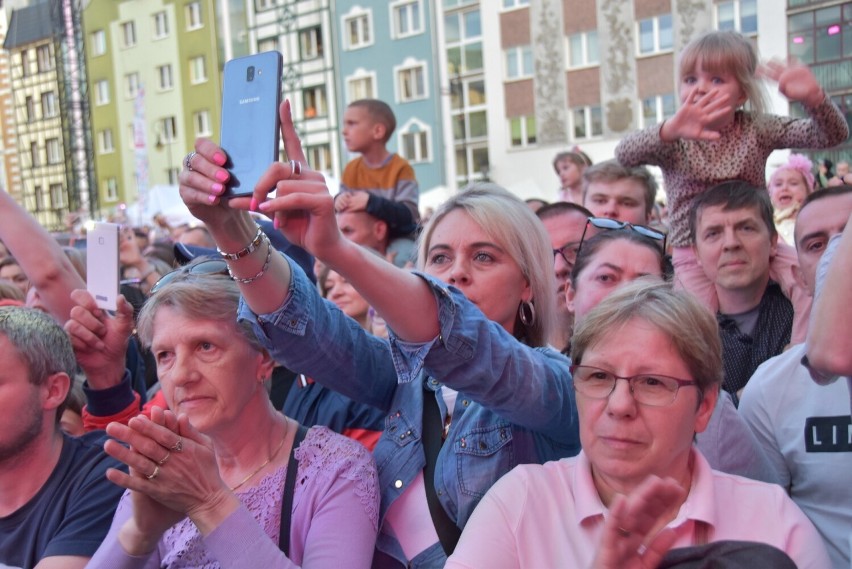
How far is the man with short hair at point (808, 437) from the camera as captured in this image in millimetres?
2375

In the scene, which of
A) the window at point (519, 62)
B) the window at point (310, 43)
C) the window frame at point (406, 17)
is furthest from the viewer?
the window at point (310, 43)

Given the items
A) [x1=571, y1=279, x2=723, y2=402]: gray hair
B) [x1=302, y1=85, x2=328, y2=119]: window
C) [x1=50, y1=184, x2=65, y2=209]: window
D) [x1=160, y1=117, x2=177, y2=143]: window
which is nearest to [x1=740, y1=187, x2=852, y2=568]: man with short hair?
[x1=571, y1=279, x2=723, y2=402]: gray hair

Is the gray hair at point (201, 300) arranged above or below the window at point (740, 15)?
below

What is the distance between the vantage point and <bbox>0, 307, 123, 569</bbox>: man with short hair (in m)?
2.59

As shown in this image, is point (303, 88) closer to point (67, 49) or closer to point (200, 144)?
point (67, 49)

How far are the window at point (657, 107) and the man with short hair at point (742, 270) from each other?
21460mm

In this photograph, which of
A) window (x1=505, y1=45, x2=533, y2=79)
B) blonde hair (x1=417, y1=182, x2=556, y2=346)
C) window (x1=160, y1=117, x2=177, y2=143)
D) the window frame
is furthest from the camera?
window (x1=160, y1=117, x2=177, y2=143)

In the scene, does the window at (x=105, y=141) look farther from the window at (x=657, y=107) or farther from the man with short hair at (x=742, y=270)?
the man with short hair at (x=742, y=270)

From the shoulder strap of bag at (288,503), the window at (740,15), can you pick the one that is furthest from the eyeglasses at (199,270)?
the window at (740,15)

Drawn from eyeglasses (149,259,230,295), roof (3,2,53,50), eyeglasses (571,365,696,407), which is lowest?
eyeglasses (571,365,696,407)

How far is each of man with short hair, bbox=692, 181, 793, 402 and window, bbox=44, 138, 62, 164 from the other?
42436 mm

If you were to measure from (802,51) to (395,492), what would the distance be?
2321 cm

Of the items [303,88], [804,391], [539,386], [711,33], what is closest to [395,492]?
[539,386]

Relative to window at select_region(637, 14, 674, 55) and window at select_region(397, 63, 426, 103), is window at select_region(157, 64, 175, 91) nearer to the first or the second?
window at select_region(397, 63, 426, 103)
